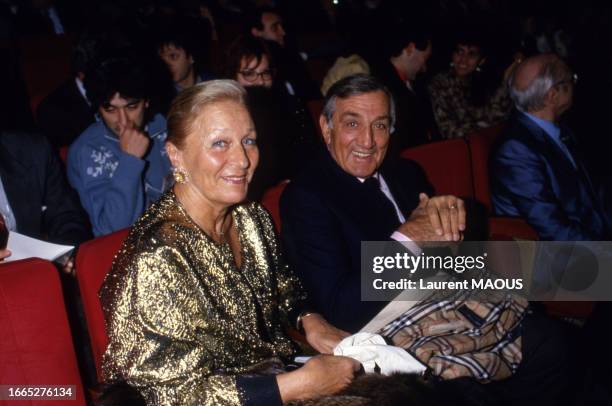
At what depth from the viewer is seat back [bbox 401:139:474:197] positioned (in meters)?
2.80

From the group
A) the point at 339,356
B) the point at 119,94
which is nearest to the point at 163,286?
the point at 339,356

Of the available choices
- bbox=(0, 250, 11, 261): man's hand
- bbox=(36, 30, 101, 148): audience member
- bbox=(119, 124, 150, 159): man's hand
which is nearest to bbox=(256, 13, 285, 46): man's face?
bbox=(36, 30, 101, 148): audience member

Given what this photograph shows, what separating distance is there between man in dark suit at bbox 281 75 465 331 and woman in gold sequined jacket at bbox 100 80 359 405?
0.46 feet

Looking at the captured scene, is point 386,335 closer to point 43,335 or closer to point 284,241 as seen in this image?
point 284,241

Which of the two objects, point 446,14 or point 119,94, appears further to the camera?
point 446,14

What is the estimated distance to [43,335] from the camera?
1.59 m

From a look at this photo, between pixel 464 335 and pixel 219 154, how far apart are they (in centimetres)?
91

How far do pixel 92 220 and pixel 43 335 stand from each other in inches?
38.6

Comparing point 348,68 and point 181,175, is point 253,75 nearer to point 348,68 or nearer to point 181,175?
point 348,68

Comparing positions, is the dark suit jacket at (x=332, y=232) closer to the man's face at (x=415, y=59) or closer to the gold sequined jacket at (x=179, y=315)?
the gold sequined jacket at (x=179, y=315)

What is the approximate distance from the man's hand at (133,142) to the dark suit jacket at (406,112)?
1.80 meters

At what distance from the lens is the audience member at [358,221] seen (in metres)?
1.96

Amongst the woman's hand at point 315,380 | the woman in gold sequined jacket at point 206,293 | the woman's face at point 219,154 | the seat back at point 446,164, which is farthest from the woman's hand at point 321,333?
the seat back at point 446,164

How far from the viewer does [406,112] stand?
3.97m
